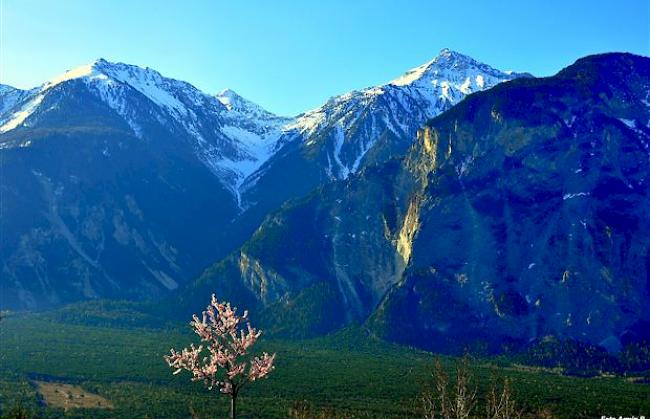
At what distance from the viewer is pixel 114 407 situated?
108312 millimetres

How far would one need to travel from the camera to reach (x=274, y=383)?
13088 centimetres

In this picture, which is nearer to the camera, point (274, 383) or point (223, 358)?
point (223, 358)

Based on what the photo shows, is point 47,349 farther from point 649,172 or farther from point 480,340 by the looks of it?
point 649,172

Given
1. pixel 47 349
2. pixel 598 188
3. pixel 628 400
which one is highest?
pixel 598 188

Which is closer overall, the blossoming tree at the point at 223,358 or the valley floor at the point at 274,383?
the blossoming tree at the point at 223,358

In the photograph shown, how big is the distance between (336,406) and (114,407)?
3639cm

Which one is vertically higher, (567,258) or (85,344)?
(567,258)

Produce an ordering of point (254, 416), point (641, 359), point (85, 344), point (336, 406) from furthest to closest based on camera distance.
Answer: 1. point (85, 344)
2. point (641, 359)
3. point (336, 406)
4. point (254, 416)

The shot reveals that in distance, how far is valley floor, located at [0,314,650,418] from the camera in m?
106

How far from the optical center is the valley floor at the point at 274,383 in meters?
106

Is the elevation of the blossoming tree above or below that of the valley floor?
above

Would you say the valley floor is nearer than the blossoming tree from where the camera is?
No

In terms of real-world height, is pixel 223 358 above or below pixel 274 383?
above

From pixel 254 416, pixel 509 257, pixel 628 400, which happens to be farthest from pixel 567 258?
pixel 254 416
